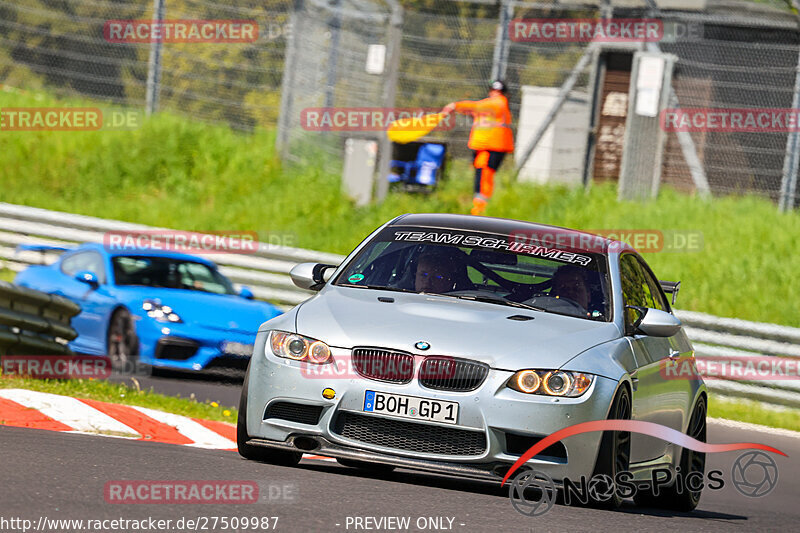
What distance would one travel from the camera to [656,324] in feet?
24.2

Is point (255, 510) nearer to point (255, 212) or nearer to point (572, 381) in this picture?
point (572, 381)

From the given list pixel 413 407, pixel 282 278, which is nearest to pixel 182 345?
pixel 282 278

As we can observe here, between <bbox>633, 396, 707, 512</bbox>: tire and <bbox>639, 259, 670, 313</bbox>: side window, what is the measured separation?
678 millimetres

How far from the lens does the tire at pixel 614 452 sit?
6639 millimetres

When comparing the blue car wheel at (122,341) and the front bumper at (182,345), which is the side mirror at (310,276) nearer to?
the front bumper at (182,345)

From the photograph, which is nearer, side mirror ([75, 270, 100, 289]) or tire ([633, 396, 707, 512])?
tire ([633, 396, 707, 512])

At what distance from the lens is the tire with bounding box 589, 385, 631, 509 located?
21.8ft

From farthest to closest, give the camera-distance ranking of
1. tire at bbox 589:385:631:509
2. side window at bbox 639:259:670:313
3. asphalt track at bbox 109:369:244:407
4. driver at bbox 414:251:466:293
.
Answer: asphalt track at bbox 109:369:244:407, side window at bbox 639:259:670:313, driver at bbox 414:251:466:293, tire at bbox 589:385:631:509

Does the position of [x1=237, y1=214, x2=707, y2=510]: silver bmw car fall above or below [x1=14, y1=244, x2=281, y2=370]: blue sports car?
above

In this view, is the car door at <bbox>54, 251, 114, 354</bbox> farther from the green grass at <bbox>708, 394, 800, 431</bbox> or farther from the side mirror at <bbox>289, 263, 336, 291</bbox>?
the green grass at <bbox>708, 394, 800, 431</bbox>

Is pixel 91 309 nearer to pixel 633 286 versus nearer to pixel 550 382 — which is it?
pixel 633 286

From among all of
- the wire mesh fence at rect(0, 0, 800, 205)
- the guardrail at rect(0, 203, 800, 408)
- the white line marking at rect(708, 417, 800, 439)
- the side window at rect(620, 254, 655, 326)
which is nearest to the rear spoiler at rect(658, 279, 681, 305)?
the side window at rect(620, 254, 655, 326)

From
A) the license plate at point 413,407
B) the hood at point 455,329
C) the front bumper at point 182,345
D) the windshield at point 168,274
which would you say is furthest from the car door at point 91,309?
the license plate at point 413,407

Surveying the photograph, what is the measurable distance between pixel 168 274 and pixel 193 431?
5.07 m
